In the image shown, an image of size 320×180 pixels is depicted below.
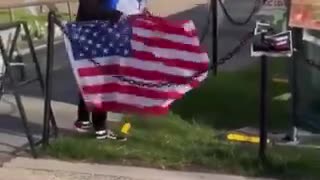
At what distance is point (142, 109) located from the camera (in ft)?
22.7

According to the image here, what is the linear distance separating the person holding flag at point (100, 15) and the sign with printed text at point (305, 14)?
4.68 feet

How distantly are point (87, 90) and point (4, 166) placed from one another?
0.93 metres

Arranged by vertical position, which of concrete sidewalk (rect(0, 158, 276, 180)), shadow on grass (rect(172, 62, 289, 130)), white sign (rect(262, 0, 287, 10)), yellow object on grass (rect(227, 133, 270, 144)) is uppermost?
white sign (rect(262, 0, 287, 10))

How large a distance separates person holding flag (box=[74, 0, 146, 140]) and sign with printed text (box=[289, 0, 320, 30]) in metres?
1.43

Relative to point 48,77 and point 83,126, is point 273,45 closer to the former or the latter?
point 48,77

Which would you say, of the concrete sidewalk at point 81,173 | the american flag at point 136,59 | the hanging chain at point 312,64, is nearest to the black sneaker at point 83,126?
the american flag at point 136,59

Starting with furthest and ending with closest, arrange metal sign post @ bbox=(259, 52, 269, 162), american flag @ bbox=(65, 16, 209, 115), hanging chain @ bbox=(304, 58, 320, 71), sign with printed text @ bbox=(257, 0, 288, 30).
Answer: sign with printed text @ bbox=(257, 0, 288, 30)
american flag @ bbox=(65, 16, 209, 115)
hanging chain @ bbox=(304, 58, 320, 71)
metal sign post @ bbox=(259, 52, 269, 162)

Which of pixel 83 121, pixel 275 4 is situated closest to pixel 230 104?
pixel 275 4

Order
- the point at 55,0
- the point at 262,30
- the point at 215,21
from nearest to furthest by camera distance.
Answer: the point at 262,30
the point at 55,0
the point at 215,21

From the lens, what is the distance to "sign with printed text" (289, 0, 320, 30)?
21.3 ft

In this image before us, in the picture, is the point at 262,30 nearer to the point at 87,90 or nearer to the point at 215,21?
the point at 87,90

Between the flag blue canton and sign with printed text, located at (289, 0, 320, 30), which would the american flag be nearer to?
the flag blue canton

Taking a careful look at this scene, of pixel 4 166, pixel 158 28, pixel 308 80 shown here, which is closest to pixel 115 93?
pixel 158 28

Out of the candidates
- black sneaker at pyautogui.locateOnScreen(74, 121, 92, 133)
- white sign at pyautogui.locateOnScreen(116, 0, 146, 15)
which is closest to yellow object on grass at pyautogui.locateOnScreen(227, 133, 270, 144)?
black sneaker at pyautogui.locateOnScreen(74, 121, 92, 133)
